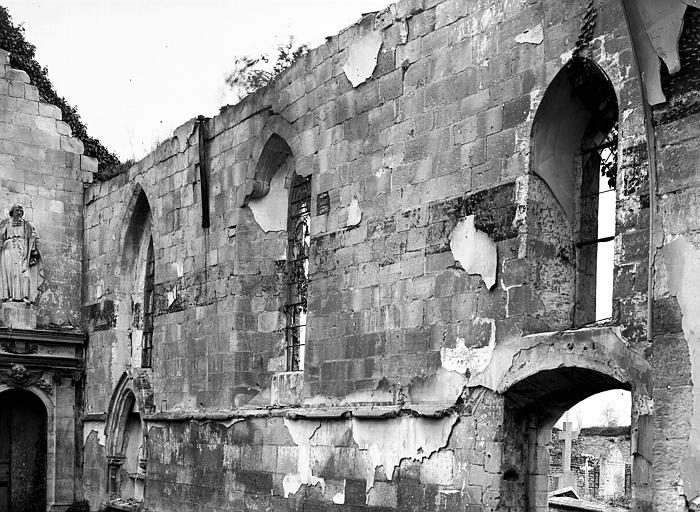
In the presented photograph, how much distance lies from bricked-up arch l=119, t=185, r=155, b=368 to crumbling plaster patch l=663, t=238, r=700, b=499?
946 centimetres

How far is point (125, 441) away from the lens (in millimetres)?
14320

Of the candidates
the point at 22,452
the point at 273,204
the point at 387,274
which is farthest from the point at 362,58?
the point at 22,452

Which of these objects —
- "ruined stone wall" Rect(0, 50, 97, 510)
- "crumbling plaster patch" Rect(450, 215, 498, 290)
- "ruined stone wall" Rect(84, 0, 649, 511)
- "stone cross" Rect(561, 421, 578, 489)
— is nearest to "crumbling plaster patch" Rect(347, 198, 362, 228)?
"ruined stone wall" Rect(84, 0, 649, 511)

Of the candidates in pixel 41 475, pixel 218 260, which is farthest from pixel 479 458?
pixel 41 475

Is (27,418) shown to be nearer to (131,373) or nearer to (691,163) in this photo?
(131,373)

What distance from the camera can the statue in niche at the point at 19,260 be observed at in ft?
49.4

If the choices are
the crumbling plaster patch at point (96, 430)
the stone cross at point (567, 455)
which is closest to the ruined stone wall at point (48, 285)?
the crumbling plaster patch at point (96, 430)

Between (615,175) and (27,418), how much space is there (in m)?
10.7

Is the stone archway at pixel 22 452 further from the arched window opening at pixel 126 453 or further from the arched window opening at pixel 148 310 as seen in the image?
the arched window opening at pixel 148 310

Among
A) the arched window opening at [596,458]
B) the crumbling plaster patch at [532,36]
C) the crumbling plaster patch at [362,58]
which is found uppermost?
the crumbling plaster patch at [362,58]

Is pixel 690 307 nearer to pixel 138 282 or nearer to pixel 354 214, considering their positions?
pixel 354 214

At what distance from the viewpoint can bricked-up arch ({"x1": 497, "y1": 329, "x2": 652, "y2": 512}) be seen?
6.63m

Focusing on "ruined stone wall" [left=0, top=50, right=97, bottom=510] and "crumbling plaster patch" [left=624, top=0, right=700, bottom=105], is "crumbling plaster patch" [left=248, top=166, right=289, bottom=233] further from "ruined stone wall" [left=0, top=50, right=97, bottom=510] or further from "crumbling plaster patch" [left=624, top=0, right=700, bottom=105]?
"crumbling plaster patch" [left=624, top=0, right=700, bottom=105]

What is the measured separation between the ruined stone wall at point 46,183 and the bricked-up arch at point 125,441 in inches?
80.8
